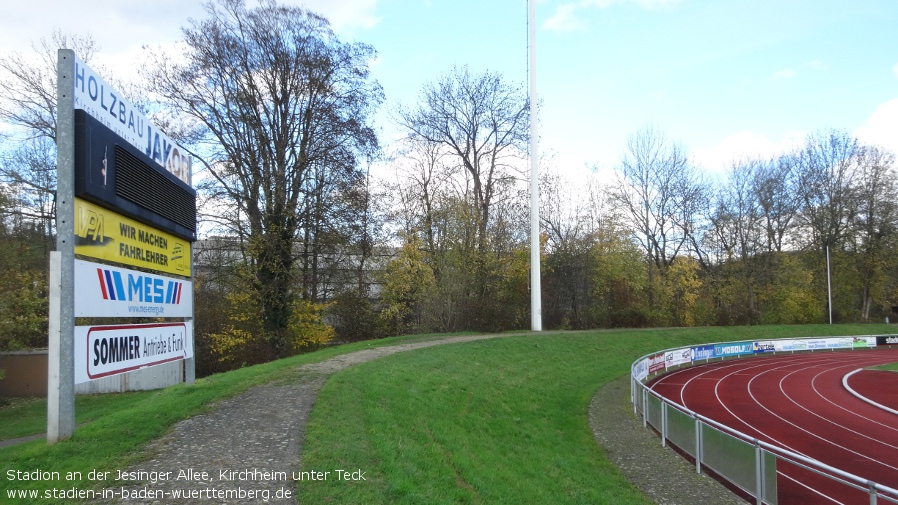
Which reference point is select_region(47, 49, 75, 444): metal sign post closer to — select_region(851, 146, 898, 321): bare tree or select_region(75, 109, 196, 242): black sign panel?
select_region(75, 109, 196, 242): black sign panel

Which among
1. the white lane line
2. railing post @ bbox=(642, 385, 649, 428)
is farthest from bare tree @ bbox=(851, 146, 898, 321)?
railing post @ bbox=(642, 385, 649, 428)

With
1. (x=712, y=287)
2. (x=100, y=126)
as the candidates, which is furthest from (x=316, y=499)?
(x=712, y=287)

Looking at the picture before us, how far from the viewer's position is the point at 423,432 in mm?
9938

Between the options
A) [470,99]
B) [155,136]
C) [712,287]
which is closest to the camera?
[155,136]

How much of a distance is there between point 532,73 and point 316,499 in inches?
1176

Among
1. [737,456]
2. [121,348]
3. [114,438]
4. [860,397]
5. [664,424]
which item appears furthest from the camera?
[860,397]

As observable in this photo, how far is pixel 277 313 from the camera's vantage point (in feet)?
93.1

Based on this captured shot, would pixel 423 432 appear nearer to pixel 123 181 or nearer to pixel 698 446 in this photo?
pixel 698 446

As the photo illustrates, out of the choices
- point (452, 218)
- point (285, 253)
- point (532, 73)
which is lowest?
point (285, 253)

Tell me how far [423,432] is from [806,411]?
1539cm

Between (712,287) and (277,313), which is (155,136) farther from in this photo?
(712,287)

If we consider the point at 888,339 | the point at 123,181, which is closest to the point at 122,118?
the point at 123,181

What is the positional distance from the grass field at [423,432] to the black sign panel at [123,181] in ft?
10.2

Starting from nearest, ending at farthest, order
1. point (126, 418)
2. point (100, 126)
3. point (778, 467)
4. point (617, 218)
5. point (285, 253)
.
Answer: point (100, 126) → point (126, 418) → point (778, 467) → point (285, 253) → point (617, 218)
